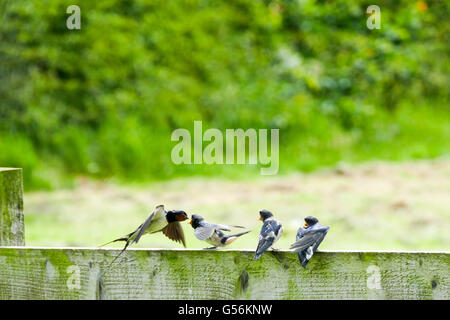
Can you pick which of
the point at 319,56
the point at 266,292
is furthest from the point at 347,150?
the point at 266,292

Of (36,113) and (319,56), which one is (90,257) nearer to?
(36,113)

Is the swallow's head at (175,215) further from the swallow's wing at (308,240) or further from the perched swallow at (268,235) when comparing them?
the swallow's wing at (308,240)

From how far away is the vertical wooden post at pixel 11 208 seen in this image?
89.6 inches

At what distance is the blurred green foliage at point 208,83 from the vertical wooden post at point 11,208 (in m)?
Answer: 6.60

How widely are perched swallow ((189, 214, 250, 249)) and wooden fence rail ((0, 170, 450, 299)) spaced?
0.22m

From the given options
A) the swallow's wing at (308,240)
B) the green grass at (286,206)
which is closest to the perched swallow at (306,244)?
the swallow's wing at (308,240)

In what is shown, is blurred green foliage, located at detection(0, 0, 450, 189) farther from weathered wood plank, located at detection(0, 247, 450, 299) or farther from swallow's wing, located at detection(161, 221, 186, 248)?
weathered wood plank, located at detection(0, 247, 450, 299)

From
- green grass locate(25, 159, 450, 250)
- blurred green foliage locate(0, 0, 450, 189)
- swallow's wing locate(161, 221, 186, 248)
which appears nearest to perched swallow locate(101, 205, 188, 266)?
swallow's wing locate(161, 221, 186, 248)

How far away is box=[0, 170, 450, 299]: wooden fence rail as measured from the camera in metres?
2.00

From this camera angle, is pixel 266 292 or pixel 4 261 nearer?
pixel 266 292

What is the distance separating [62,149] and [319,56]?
4.59 metres

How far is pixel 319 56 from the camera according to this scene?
1235 cm

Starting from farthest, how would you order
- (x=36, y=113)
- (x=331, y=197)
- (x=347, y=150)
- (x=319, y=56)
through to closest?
(x=319, y=56), (x=347, y=150), (x=36, y=113), (x=331, y=197)

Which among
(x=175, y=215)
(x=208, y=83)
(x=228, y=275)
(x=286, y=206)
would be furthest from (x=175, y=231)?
(x=208, y=83)
